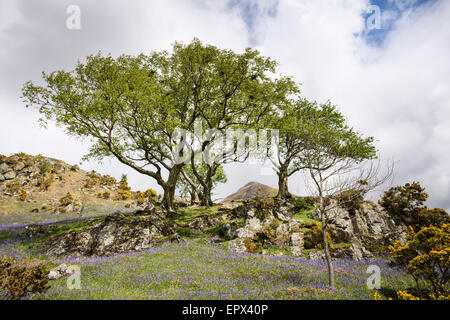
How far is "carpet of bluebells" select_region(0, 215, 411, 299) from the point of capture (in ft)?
25.4

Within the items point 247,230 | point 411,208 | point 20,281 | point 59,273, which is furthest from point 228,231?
point 411,208

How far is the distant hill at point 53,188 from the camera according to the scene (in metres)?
37.1

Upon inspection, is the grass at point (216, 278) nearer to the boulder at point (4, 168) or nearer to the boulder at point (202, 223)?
the boulder at point (202, 223)

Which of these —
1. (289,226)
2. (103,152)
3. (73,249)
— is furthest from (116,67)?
(289,226)

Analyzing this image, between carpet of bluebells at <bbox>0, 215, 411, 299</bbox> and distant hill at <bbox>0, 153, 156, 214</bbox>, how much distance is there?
2708 centimetres

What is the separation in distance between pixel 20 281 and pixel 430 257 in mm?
14591

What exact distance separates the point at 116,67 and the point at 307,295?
73.0ft

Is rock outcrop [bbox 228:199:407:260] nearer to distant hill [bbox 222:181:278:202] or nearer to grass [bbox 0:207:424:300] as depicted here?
grass [bbox 0:207:424:300]

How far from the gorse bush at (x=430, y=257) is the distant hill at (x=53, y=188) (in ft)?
128

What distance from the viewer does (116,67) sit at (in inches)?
759

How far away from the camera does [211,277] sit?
9.68 meters

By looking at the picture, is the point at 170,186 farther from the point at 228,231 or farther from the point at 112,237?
the point at 228,231

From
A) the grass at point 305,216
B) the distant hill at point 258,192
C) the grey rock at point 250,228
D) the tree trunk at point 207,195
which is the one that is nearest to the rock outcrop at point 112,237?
the grey rock at point 250,228
